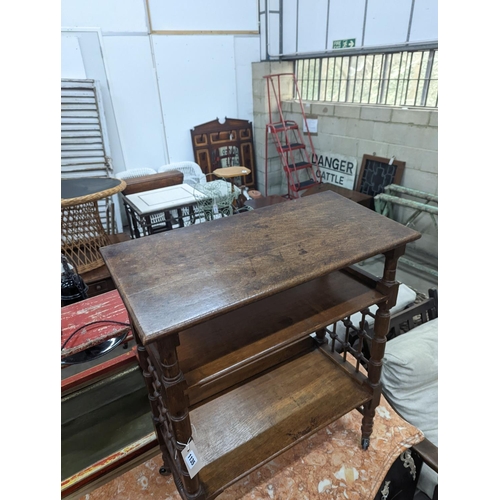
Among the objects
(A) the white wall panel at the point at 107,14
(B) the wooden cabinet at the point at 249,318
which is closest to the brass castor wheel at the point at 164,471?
(B) the wooden cabinet at the point at 249,318

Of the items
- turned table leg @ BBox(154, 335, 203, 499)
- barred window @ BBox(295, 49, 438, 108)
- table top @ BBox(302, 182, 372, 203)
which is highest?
barred window @ BBox(295, 49, 438, 108)

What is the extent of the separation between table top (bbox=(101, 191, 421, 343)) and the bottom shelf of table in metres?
0.63

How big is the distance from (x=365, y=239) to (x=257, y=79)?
4218mm

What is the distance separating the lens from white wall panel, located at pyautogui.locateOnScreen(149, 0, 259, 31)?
3.88 m

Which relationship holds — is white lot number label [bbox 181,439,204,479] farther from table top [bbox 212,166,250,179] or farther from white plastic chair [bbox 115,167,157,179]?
white plastic chair [bbox 115,167,157,179]

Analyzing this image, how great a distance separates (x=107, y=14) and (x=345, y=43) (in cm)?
248

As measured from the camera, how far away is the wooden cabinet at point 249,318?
0.80 meters

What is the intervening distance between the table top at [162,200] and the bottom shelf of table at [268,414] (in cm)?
186

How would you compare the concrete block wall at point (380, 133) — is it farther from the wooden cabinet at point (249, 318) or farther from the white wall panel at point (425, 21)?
the wooden cabinet at point (249, 318)

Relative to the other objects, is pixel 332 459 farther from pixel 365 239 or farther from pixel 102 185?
pixel 102 185

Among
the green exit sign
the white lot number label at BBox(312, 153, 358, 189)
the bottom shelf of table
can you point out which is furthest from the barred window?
the bottom shelf of table

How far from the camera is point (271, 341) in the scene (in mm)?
961

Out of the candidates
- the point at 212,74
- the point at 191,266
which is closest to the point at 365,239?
the point at 191,266

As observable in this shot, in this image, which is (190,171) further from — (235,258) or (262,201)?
(235,258)
